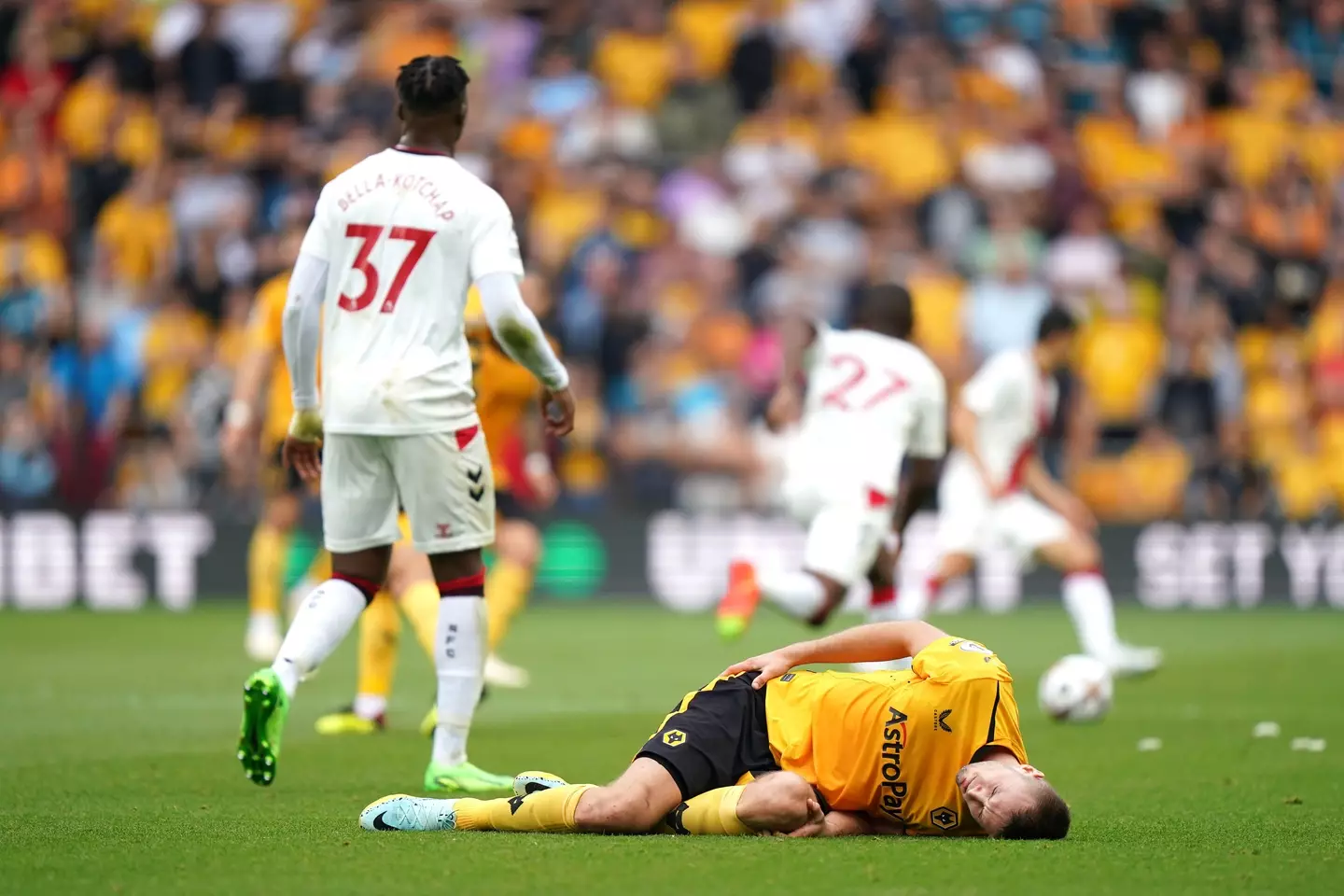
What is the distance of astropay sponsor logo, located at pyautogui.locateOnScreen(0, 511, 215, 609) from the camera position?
1820cm

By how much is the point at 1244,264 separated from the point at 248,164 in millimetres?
10180

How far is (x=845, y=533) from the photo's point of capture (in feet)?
33.9

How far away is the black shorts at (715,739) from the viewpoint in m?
6.05

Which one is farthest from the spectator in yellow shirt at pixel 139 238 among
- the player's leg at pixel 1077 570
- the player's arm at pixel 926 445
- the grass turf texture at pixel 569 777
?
the player's arm at pixel 926 445

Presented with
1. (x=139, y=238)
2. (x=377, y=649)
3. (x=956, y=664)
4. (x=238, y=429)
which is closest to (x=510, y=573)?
(x=377, y=649)

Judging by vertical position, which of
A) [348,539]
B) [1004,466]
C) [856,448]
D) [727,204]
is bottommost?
[1004,466]

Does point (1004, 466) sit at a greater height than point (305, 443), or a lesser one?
lesser

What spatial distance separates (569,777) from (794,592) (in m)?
2.69

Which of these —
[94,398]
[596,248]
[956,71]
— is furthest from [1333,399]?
[94,398]

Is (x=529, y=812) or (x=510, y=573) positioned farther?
(x=510, y=573)

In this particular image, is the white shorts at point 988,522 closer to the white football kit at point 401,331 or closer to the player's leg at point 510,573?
the player's leg at point 510,573

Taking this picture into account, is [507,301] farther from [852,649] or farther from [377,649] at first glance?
[377,649]

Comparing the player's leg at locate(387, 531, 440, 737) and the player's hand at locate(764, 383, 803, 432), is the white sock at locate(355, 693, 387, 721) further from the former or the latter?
the player's hand at locate(764, 383, 803, 432)

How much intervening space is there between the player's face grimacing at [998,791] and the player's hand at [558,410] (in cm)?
201
